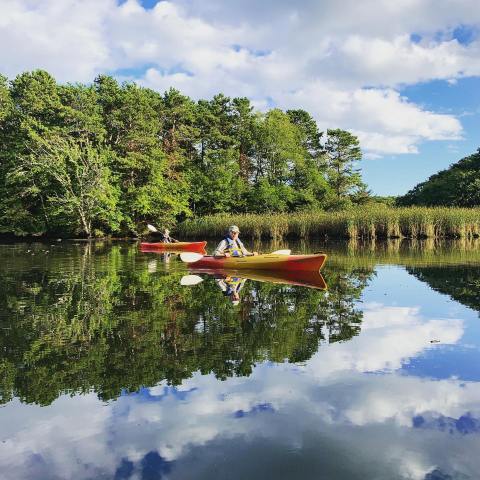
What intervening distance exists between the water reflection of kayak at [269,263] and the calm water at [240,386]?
2.45 meters

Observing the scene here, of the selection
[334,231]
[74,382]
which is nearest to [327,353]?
[74,382]

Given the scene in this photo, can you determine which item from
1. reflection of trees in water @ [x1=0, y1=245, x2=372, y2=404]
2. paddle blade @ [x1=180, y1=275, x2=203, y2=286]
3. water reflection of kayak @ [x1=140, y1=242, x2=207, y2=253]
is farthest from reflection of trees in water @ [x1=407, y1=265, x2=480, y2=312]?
water reflection of kayak @ [x1=140, y1=242, x2=207, y2=253]

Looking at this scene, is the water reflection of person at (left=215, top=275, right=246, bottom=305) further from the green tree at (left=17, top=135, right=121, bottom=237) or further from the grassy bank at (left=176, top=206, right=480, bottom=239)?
the green tree at (left=17, top=135, right=121, bottom=237)

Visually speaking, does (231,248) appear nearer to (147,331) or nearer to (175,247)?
(147,331)

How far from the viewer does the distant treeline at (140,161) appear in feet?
108

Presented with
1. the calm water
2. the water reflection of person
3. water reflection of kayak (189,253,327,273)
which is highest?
water reflection of kayak (189,253,327,273)

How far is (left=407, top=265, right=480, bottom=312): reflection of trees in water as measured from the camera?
27.9 feet

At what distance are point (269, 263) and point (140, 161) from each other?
26636mm

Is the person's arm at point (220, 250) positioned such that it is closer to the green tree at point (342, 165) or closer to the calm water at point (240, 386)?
the calm water at point (240, 386)

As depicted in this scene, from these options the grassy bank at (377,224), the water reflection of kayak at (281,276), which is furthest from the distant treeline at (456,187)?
the water reflection of kayak at (281,276)

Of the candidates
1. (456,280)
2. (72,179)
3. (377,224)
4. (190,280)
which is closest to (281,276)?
(190,280)

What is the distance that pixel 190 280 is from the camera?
1116 cm

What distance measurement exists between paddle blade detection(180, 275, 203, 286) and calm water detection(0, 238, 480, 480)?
1775mm

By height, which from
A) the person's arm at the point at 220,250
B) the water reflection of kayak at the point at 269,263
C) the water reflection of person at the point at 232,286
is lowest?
the water reflection of person at the point at 232,286
